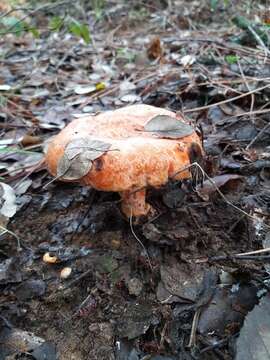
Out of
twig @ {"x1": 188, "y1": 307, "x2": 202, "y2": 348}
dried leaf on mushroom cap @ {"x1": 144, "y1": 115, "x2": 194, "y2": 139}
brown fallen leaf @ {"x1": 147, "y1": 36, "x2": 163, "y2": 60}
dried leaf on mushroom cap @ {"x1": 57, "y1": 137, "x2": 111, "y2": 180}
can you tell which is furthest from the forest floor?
brown fallen leaf @ {"x1": 147, "y1": 36, "x2": 163, "y2": 60}

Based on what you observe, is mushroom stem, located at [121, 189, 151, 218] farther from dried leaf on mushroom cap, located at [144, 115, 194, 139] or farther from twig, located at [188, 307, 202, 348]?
twig, located at [188, 307, 202, 348]

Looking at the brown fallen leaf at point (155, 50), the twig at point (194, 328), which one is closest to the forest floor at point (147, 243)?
the twig at point (194, 328)

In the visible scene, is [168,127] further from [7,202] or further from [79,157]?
[7,202]

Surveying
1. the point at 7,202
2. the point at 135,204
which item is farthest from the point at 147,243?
the point at 7,202

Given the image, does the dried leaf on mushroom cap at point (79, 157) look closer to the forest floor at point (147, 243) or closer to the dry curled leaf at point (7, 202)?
the forest floor at point (147, 243)

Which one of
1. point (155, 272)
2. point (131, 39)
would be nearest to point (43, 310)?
point (155, 272)

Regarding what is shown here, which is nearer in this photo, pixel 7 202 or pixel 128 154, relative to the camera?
pixel 128 154

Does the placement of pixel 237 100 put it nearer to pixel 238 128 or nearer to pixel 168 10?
pixel 238 128
